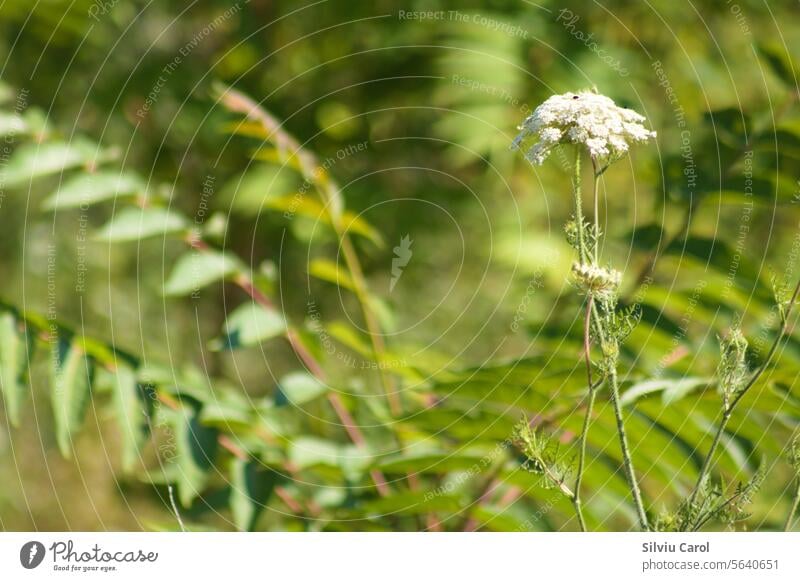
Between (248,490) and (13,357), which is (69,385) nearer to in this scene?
(13,357)

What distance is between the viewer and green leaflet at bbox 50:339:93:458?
1.13 metres

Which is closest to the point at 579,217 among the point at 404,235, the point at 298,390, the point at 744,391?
the point at 744,391

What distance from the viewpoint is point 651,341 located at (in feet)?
4.24

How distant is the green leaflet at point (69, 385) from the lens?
113 cm

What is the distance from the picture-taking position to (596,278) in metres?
0.66

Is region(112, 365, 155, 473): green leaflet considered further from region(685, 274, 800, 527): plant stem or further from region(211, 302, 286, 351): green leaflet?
region(685, 274, 800, 527): plant stem

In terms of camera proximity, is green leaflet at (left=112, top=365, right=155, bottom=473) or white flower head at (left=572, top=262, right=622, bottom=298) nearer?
white flower head at (left=572, top=262, right=622, bottom=298)

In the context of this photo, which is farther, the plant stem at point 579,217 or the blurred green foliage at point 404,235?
the blurred green foliage at point 404,235
